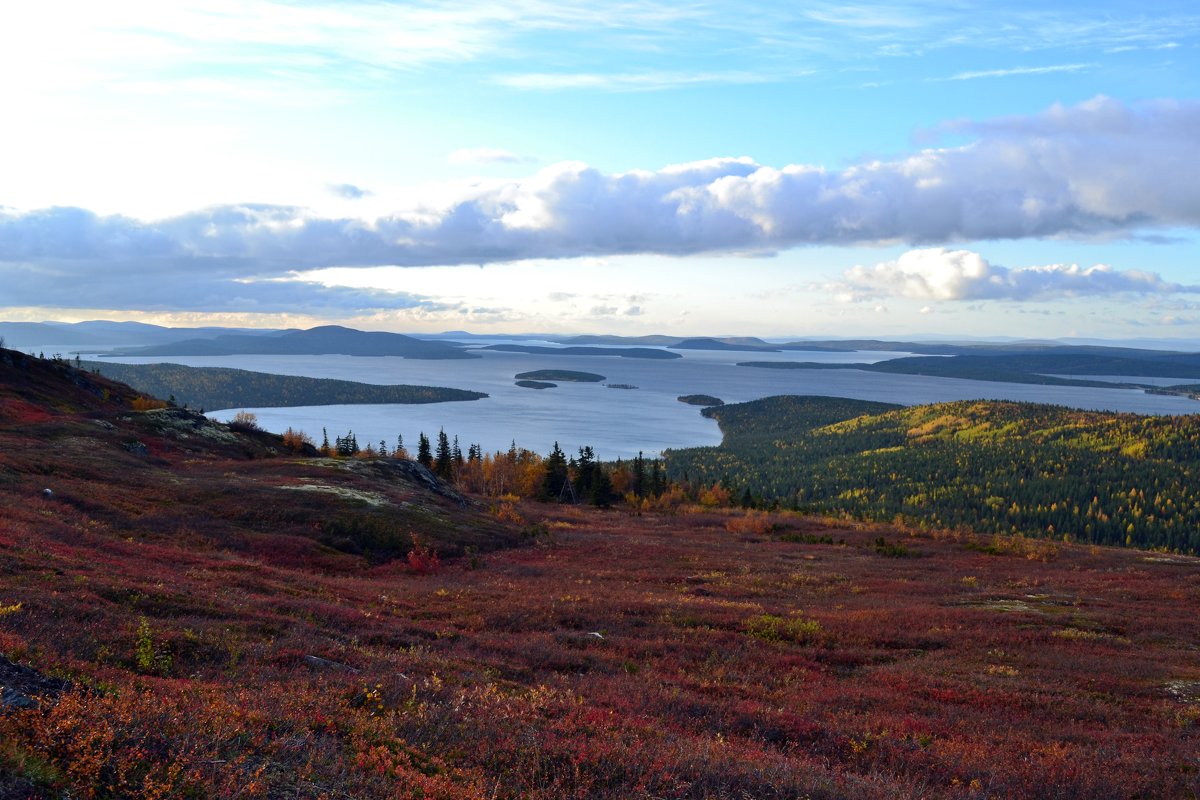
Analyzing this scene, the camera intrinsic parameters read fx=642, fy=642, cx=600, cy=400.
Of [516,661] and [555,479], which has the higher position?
[516,661]

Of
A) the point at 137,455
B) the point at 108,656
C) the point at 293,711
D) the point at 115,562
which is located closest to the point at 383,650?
the point at 108,656

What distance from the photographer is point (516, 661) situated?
1817cm

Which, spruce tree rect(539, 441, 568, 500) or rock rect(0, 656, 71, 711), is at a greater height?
rock rect(0, 656, 71, 711)

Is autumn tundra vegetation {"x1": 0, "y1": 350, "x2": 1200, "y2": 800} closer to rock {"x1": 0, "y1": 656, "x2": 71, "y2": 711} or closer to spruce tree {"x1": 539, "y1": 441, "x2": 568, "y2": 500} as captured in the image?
rock {"x1": 0, "y1": 656, "x2": 71, "y2": 711}

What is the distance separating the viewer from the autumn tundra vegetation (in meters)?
8.71

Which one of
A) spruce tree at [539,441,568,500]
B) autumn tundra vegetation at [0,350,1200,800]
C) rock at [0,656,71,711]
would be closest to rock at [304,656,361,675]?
autumn tundra vegetation at [0,350,1200,800]

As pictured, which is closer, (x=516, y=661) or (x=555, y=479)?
(x=516, y=661)

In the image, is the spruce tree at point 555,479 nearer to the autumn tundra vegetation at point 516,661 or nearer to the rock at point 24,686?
the autumn tundra vegetation at point 516,661

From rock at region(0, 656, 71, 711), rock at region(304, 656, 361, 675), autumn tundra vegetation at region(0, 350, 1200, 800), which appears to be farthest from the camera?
rock at region(304, 656, 361, 675)

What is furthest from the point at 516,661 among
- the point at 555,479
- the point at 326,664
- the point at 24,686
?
the point at 555,479

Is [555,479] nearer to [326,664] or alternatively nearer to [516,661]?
[516,661]

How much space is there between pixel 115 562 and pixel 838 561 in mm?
47341

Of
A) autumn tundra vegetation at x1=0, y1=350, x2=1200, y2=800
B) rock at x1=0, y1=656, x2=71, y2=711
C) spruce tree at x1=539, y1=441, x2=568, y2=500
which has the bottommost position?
spruce tree at x1=539, y1=441, x2=568, y2=500

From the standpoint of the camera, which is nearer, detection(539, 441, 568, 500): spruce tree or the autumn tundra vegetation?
the autumn tundra vegetation
